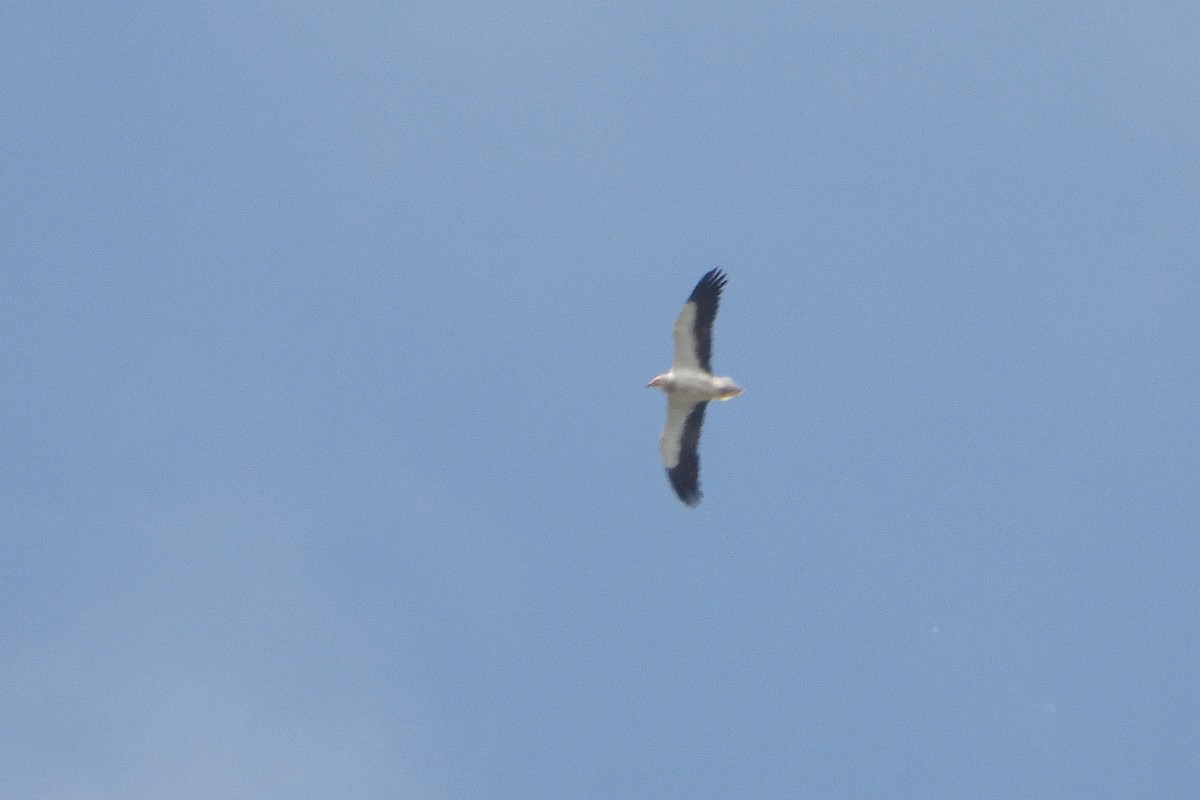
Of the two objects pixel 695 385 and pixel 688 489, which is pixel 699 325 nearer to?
pixel 695 385

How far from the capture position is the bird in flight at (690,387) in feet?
127

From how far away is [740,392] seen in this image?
39094 millimetres

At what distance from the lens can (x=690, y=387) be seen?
128 ft

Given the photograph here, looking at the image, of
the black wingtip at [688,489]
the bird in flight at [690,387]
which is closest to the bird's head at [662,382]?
the bird in flight at [690,387]

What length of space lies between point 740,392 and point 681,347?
1.29m

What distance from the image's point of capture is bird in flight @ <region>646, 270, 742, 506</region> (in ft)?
127

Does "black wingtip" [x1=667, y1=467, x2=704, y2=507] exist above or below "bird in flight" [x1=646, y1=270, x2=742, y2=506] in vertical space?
below

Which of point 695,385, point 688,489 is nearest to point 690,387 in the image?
point 695,385

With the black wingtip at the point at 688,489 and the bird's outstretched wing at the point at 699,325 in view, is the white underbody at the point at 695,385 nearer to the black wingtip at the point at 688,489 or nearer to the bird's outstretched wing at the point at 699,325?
the bird's outstretched wing at the point at 699,325

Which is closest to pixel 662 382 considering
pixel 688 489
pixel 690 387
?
pixel 690 387

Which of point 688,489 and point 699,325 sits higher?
point 699,325

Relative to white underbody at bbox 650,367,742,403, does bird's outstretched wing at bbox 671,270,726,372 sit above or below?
above

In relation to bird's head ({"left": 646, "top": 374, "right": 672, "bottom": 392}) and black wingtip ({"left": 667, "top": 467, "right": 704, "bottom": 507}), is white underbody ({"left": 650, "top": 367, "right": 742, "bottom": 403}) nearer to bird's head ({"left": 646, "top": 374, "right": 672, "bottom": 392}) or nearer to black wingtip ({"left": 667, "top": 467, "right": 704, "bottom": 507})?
bird's head ({"left": 646, "top": 374, "right": 672, "bottom": 392})

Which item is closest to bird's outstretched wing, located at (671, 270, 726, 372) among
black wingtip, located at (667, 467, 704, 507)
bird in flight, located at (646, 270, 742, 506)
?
bird in flight, located at (646, 270, 742, 506)
